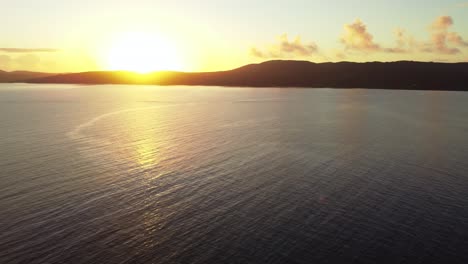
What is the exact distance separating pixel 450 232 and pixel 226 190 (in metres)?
25.1

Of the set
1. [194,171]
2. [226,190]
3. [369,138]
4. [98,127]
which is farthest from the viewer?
[98,127]

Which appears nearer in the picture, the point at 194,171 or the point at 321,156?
the point at 194,171

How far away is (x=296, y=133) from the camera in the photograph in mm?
98938

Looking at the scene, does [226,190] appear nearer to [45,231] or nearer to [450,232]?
[45,231]

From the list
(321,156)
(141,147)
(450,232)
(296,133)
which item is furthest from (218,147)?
(450,232)

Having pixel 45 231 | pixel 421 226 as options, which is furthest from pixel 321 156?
pixel 45 231

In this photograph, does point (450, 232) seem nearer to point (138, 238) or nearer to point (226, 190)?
point (226, 190)

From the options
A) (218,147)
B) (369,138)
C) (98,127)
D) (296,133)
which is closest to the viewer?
(218,147)

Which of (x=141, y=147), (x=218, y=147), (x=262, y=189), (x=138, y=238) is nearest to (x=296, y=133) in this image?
(x=218, y=147)

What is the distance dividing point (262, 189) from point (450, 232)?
856 inches

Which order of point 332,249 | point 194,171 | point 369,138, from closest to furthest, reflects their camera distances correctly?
1. point 332,249
2. point 194,171
3. point 369,138

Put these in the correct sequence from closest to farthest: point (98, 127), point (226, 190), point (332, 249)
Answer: point (332, 249) → point (226, 190) → point (98, 127)

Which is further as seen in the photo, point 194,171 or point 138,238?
point 194,171

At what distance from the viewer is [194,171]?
58312 millimetres
